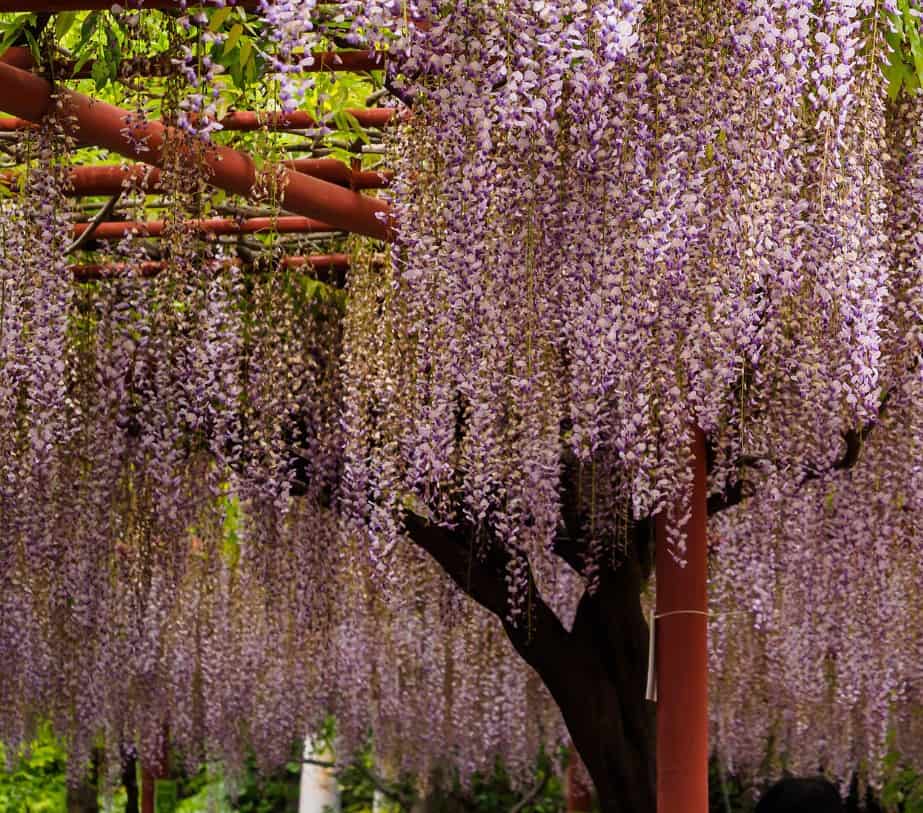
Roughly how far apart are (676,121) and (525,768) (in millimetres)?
7262

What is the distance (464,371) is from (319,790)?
8122 millimetres

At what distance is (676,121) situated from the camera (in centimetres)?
384

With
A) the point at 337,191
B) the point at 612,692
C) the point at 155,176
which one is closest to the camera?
the point at 337,191

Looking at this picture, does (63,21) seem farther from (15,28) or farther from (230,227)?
(230,227)

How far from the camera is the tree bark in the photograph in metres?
6.79

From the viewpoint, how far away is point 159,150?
15.6 feet

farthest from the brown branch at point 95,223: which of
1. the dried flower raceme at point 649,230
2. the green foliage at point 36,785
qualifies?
the green foliage at point 36,785

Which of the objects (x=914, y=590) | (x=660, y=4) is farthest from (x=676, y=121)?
(x=914, y=590)

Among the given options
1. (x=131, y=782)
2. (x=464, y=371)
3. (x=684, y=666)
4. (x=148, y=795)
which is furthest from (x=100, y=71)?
(x=148, y=795)

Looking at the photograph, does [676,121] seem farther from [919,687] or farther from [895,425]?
[919,687]

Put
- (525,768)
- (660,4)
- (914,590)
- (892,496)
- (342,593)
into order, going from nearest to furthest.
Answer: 1. (660,4)
2. (892,496)
3. (914,590)
4. (342,593)
5. (525,768)

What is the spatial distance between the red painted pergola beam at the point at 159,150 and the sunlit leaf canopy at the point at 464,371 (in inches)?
3.4

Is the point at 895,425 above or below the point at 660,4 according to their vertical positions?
below

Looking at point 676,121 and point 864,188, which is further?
point 864,188
